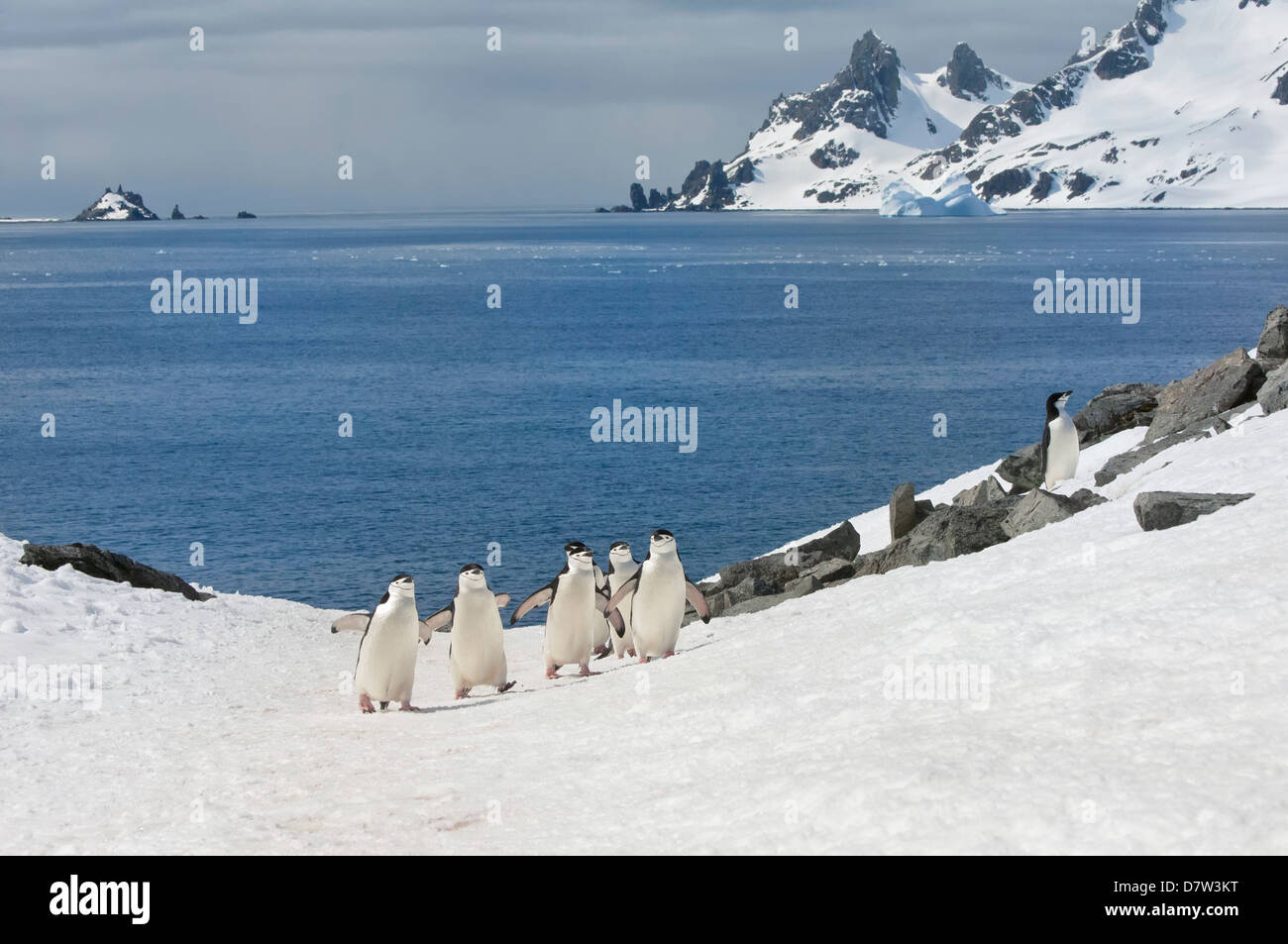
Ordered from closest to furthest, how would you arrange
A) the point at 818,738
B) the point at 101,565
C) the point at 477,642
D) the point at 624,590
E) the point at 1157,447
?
the point at 818,738, the point at 477,642, the point at 624,590, the point at 101,565, the point at 1157,447

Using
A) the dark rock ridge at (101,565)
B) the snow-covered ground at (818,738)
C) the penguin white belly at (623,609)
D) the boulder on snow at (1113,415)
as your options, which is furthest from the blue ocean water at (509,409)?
the snow-covered ground at (818,738)

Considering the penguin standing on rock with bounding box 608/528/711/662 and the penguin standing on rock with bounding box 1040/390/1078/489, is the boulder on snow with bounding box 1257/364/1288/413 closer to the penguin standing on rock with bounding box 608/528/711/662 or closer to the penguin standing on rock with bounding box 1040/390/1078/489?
the penguin standing on rock with bounding box 1040/390/1078/489

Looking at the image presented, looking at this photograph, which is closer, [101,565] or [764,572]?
[101,565]

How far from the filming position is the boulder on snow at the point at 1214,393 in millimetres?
22609

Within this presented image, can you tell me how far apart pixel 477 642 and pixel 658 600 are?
217 centimetres

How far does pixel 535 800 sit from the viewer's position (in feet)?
31.1

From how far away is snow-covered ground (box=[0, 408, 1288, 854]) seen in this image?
7980 mm

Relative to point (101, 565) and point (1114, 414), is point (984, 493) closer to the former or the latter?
point (1114, 414)

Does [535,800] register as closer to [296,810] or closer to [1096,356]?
[296,810]

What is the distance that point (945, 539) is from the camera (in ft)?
58.7

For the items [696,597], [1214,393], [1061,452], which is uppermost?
[1214,393]

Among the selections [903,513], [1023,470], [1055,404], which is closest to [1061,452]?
[1055,404]

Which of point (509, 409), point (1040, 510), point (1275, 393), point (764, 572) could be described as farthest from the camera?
point (509, 409)

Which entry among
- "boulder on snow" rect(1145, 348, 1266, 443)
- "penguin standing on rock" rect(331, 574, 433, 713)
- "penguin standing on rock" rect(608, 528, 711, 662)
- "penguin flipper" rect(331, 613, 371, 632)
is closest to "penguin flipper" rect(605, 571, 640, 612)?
"penguin standing on rock" rect(608, 528, 711, 662)
